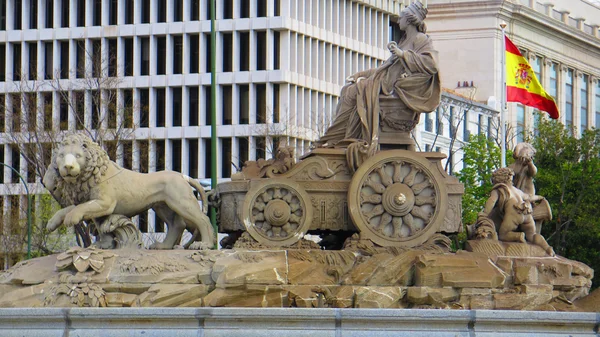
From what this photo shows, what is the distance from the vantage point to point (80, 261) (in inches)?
1038

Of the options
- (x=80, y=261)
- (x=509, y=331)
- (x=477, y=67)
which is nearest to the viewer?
(x=509, y=331)

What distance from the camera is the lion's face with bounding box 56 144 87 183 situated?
26875 millimetres

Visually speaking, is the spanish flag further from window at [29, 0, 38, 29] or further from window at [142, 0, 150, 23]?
window at [29, 0, 38, 29]

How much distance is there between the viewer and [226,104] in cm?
8362

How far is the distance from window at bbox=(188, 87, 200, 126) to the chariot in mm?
56513

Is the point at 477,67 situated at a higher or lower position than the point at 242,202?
higher

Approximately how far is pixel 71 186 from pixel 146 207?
4.01ft

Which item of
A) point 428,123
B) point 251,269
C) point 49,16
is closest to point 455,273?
point 251,269

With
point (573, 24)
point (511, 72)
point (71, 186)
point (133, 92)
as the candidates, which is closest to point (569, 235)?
point (511, 72)

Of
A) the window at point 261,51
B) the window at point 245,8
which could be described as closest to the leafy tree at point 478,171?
the window at point 261,51

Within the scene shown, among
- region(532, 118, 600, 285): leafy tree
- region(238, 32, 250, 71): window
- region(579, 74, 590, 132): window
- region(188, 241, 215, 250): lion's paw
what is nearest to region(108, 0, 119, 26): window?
region(238, 32, 250, 71): window

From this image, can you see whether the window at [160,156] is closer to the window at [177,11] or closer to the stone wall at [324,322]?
the window at [177,11]

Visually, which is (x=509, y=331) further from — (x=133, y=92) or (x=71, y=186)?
(x=133, y=92)

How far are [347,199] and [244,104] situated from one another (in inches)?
2200
